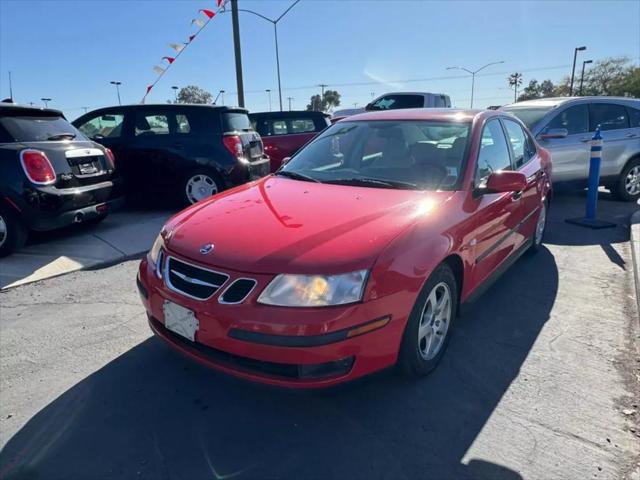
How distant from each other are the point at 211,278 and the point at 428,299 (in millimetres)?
1188

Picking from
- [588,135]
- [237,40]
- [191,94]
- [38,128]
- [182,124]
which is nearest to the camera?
[38,128]

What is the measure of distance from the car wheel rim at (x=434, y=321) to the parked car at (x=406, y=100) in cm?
1235

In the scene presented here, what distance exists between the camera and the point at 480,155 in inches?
128

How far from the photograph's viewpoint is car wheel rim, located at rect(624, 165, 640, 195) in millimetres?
7547

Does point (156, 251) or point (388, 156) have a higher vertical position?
point (388, 156)

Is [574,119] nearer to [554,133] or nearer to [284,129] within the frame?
[554,133]

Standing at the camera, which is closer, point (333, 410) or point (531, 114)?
point (333, 410)

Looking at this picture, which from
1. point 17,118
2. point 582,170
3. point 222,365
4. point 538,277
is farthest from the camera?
point 582,170

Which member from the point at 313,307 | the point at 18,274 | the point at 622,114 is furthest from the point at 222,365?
the point at 622,114

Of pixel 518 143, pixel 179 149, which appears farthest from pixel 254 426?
pixel 179 149

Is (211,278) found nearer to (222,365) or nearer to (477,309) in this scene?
(222,365)

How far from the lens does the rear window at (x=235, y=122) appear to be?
6848 millimetres

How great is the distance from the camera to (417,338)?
2.46 meters

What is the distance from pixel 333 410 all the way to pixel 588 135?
6.93 meters
